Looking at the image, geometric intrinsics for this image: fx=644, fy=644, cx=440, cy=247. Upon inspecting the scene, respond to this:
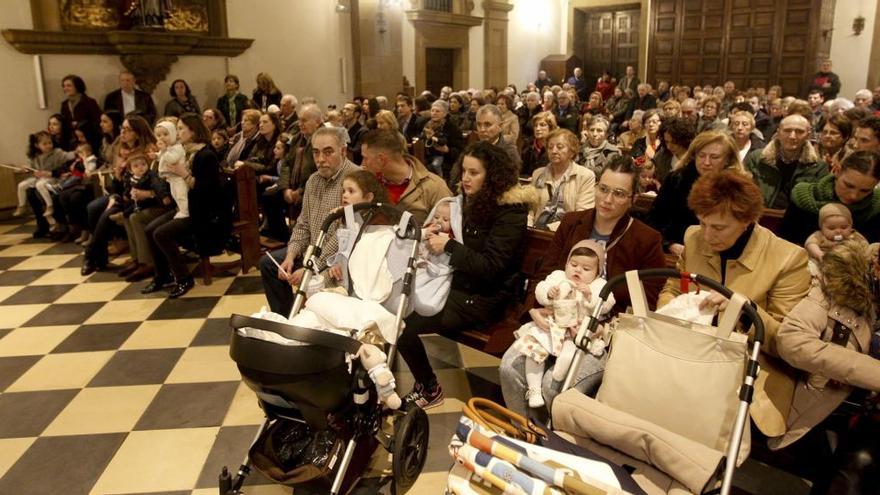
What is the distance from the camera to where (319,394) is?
7.56 ft

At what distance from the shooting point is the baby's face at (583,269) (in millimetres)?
2715

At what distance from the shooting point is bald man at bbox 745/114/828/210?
4.18 meters

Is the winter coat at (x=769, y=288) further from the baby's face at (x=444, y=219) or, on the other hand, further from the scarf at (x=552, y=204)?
the scarf at (x=552, y=204)

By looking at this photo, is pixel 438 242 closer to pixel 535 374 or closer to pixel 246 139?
pixel 535 374

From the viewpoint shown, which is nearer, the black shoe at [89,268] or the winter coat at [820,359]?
the winter coat at [820,359]

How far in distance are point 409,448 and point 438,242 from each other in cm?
102

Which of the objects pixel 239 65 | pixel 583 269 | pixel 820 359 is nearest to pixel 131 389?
pixel 583 269

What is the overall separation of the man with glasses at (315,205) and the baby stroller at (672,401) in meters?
2.11

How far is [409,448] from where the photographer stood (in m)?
2.64

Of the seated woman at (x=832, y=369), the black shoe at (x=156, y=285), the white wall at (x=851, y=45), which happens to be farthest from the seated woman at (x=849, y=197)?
the white wall at (x=851, y=45)

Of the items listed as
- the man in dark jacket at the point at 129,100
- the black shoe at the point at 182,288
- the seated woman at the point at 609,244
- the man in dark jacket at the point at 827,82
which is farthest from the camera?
the man in dark jacket at the point at 827,82

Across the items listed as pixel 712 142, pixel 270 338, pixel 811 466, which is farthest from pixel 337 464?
pixel 712 142

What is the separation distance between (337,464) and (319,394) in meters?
0.41

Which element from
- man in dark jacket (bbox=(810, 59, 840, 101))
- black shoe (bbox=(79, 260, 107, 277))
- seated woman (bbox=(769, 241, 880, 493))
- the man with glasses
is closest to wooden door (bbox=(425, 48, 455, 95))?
man in dark jacket (bbox=(810, 59, 840, 101))
